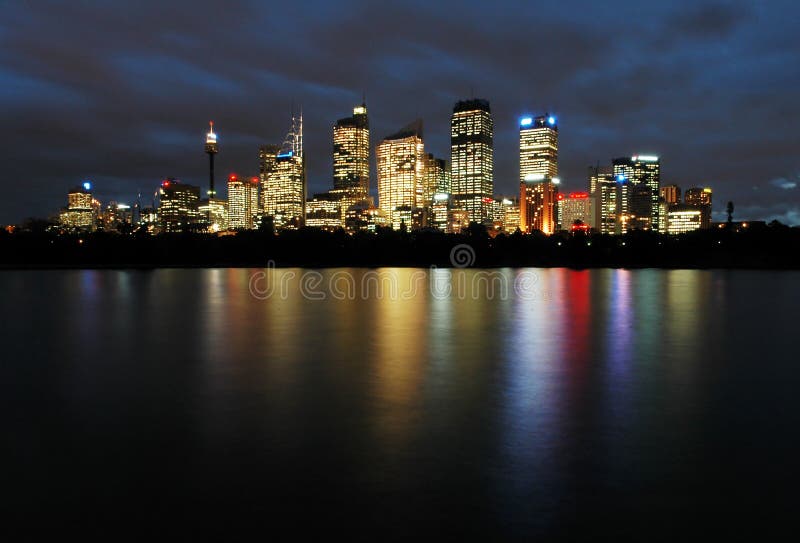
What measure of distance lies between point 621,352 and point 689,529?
10540mm

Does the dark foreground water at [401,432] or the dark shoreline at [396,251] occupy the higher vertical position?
the dark shoreline at [396,251]

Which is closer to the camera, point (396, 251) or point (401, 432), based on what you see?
point (401, 432)

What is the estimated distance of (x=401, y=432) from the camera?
8.74m

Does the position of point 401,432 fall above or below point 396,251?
below

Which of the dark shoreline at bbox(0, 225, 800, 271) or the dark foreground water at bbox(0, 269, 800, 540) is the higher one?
the dark shoreline at bbox(0, 225, 800, 271)

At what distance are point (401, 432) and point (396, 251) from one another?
3763 inches

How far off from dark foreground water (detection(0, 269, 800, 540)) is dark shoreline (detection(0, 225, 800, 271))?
7479 centimetres

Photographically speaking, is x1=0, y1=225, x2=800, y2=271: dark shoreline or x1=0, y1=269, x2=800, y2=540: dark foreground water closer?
x1=0, y1=269, x2=800, y2=540: dark foreground water

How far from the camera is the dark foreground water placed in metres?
6.15

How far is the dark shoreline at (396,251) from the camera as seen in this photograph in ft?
305

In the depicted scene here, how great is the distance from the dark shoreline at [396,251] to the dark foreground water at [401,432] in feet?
245

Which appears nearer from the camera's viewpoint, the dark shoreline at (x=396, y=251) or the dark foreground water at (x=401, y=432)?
the dark foreground water at (x=401, y=432)

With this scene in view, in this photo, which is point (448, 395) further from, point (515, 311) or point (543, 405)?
point (515, 311)

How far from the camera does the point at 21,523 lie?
19.6ft
